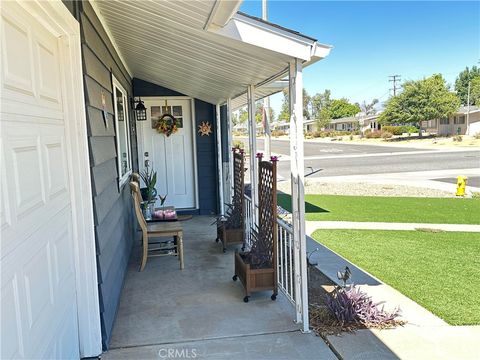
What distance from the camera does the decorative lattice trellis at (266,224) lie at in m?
3.51

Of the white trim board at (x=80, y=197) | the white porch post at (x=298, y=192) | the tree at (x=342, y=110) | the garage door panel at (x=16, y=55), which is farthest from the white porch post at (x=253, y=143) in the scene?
the tree at (x=342, y=110)

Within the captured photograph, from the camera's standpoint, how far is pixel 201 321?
3.20m

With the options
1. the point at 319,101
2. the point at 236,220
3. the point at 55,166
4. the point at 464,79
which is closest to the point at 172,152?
the point at 236,220

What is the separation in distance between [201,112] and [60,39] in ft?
15.7

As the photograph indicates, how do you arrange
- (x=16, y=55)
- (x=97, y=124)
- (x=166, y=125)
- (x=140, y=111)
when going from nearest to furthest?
1. (x=16, y=55)
2. (x=97, y=124)
3. (x=140, y=111)
4. (x=166, y=125)

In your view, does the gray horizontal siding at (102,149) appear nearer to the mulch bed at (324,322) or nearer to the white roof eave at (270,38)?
the white roof eave at (270,38)

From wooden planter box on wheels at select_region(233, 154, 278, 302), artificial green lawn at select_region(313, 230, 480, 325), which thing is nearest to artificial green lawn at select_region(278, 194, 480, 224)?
artificial green lawn at select_region(313, 230, 480, 325)

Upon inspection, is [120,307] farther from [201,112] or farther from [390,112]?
[390,112]

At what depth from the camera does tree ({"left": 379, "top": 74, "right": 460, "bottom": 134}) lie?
34688 mm

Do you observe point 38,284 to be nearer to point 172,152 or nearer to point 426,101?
point 172,152

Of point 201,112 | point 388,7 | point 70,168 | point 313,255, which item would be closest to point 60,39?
point 70,168

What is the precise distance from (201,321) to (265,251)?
2.71 feet

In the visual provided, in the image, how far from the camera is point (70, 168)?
2.49 metres

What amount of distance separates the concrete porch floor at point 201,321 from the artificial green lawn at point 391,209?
3.50 meters
